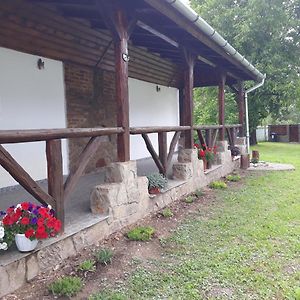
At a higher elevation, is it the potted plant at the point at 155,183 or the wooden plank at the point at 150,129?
the wooden plank at the point at 150,129

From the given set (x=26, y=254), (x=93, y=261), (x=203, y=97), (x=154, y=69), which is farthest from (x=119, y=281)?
(x=203, y=97)

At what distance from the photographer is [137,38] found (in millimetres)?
6395

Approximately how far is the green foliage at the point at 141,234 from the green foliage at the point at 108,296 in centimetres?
109

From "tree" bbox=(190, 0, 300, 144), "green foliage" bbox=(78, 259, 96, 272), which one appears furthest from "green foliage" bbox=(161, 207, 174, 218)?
"tree" bbox=(190, 0, 300, 144)

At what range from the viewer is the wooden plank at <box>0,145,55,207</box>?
8.55ft

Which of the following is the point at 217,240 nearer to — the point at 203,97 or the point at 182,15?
the point at 182,15

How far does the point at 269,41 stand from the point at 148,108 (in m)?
8.42

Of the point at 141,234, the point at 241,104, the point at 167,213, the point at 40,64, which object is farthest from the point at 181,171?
the point at 241,104

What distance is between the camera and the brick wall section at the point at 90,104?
20.4 ft

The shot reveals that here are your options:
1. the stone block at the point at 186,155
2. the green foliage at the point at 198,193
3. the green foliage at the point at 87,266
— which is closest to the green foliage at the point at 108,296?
the green foliage at the point at 87,266

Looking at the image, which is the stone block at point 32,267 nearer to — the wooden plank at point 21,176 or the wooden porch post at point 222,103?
the wooden plank at point 21,176

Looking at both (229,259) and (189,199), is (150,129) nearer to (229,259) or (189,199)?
(189,199)

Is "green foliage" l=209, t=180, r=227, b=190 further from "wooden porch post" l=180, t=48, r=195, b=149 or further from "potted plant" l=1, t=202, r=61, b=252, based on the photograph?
"potted plant" l=1, t=202, r=61, b=252

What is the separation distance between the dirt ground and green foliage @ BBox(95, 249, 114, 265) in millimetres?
39
